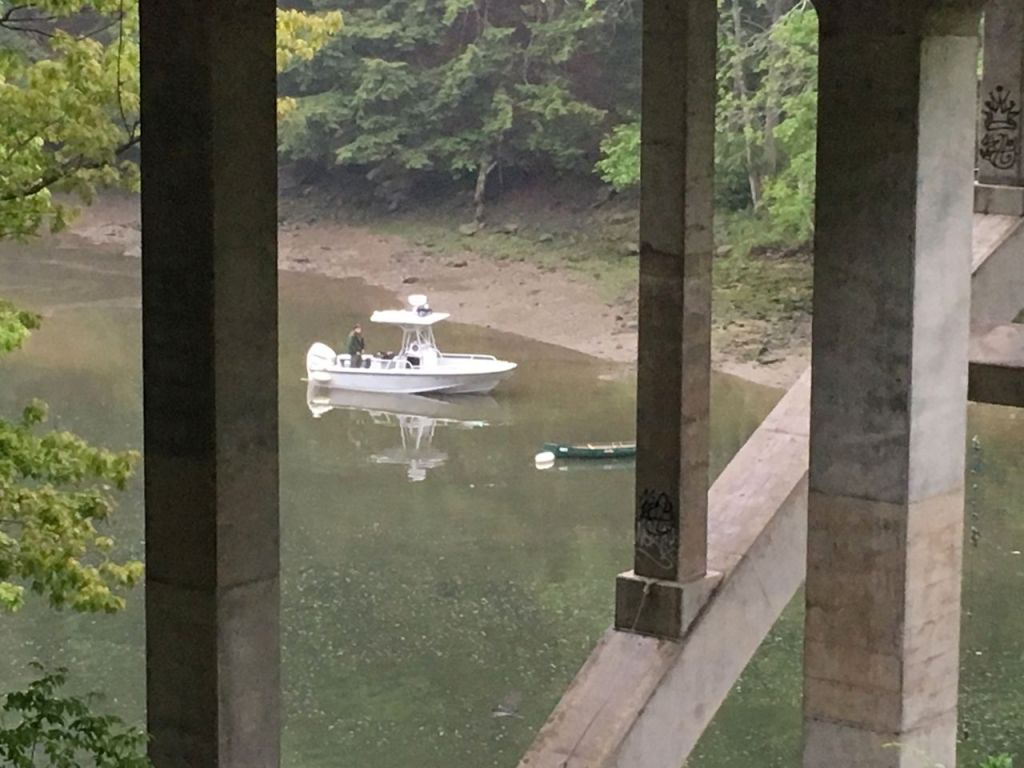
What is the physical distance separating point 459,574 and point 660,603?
13921 millimetres

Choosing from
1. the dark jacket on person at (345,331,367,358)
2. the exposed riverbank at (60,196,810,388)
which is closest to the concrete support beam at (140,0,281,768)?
the exposed riverbank at (60,196,810,388)

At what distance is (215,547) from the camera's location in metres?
6.59

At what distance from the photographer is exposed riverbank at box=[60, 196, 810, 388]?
37500mm

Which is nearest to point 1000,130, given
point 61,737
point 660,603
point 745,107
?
point 660,603

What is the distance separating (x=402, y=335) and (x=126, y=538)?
19.8 meters

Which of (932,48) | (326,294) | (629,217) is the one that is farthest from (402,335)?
(932,48)

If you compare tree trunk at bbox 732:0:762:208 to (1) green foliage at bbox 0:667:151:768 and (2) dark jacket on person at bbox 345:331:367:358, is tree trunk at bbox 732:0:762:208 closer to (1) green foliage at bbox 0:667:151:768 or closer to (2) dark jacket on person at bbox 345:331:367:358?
(2) dark jacket on person at bbox 345:331:367:358

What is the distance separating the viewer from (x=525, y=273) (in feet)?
145

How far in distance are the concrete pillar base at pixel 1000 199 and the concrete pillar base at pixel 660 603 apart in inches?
103

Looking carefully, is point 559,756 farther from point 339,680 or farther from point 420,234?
point 420,234

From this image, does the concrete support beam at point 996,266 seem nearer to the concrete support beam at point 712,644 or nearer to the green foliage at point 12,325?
the concrete support beam at point 712,644

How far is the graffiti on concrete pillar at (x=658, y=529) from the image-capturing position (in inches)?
372

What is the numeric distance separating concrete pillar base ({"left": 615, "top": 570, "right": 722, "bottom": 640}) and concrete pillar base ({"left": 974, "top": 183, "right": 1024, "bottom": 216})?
2608 mm

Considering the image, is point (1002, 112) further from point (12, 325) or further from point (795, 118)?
point (795, 118)
